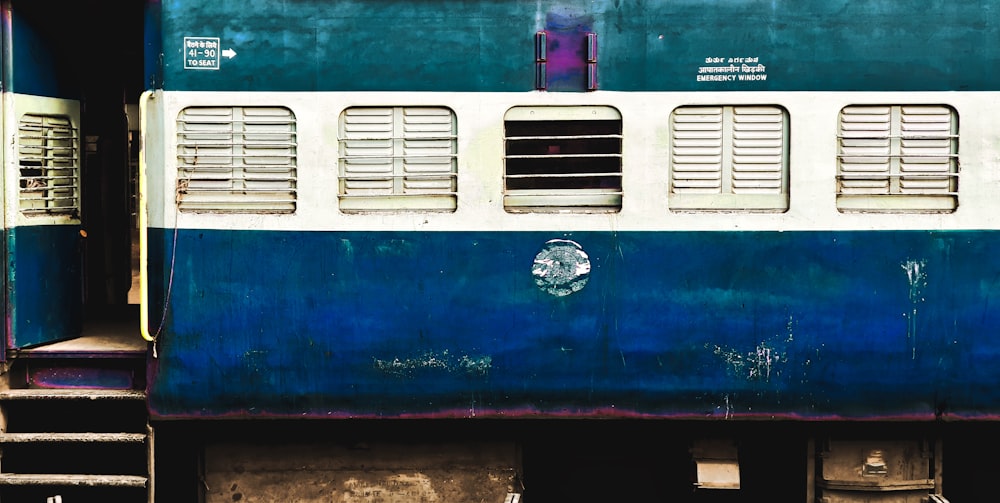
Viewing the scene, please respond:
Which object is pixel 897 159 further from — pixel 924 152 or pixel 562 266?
pixel 562 266

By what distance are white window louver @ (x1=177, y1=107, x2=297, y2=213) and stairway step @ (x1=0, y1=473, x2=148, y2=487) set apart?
1.54 metres

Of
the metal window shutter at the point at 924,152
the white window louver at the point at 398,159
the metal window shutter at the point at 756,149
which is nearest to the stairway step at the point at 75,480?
the white window louver at the point at 398,159

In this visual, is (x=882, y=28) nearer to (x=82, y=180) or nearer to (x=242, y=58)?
(x=242, y=58)

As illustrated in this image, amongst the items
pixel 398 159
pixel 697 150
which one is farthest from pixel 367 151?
pixel 697 150

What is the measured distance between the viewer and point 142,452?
6.15 metres

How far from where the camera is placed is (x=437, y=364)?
5.62 metres

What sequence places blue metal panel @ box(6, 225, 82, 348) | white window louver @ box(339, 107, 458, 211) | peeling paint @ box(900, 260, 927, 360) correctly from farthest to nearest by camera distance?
blue metal panel @ box(6, 225, 82, 348) < white window louver @ box(339, 107, 458, 211) < peeling paint @ box(900, 260, 927, 360)

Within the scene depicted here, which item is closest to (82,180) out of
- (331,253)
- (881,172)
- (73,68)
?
(73,68)

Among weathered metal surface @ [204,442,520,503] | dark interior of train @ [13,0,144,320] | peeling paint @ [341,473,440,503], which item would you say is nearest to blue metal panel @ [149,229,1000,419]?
weathered metal surface @ [204,442,520,503]

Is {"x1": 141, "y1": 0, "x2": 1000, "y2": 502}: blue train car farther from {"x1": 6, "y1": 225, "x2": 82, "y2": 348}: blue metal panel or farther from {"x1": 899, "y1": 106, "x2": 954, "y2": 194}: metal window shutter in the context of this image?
{"x1": 6, "y1": 225, "x2": 82, "y2": 348}: blue metal panel

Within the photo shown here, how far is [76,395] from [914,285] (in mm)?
4653

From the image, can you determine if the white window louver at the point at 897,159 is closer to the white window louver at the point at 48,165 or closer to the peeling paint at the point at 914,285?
the peeling paint at the point at 914,285

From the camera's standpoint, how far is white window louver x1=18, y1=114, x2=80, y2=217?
5922mm

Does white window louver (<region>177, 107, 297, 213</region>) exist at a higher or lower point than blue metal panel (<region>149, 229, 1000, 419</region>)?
higher
